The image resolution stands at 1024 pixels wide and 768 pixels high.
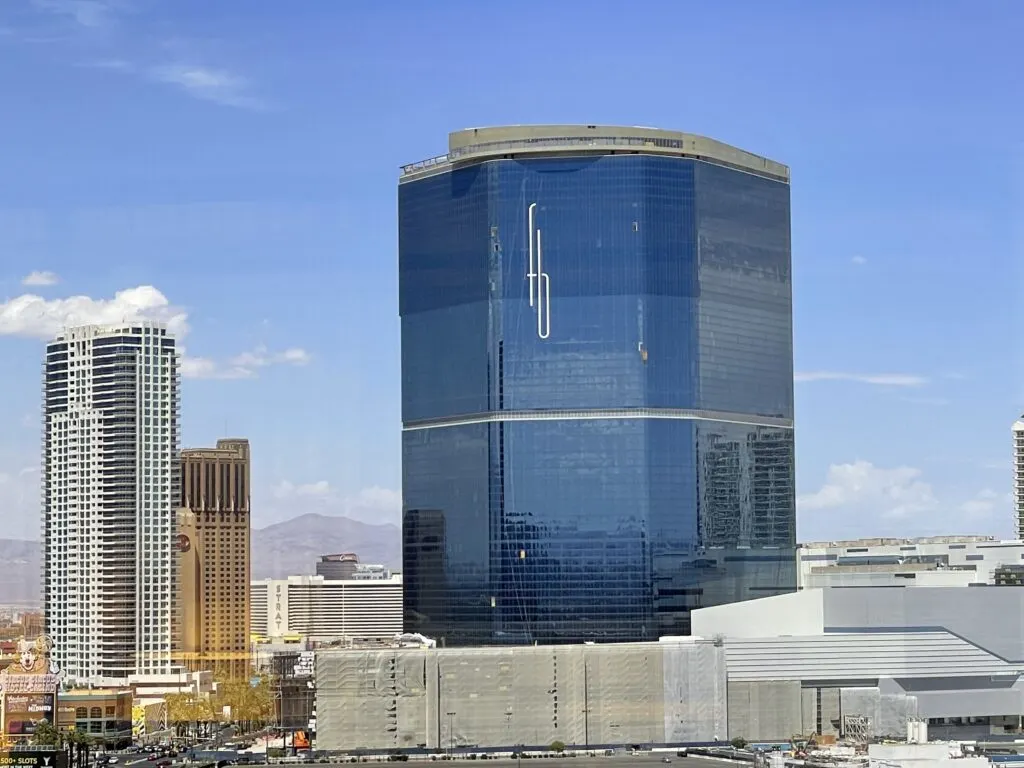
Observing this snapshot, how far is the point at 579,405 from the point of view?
603ft

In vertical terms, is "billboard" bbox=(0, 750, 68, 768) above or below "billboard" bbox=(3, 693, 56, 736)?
above

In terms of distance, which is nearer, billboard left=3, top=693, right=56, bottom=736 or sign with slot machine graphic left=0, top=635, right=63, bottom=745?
sign with slot machine graphic left=0, top=635, right=63, bottom=745

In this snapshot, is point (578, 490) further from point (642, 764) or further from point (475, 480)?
point (642, 764)

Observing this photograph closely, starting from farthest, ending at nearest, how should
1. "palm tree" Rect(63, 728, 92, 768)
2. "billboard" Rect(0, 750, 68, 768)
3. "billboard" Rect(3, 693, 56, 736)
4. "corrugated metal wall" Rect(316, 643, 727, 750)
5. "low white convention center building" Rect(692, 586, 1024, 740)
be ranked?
"billboard" Rect(3, 693, 56, 736) < "low white convention center building" Rect(692, 586, 1024, 740) < "palm tree" Rect(63, 728, 92, 768) < "corrugated metal wall" Rect(316, 643, 727, 750) < "billboard" Rect(0, 750, 68, 768)

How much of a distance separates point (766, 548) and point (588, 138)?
42.4 meters

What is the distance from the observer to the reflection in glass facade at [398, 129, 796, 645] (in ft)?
598

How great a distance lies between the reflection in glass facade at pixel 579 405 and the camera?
7180 inches

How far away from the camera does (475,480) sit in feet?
607

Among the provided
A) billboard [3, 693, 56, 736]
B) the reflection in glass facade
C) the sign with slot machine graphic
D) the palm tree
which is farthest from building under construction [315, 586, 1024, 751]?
billboard [3, 693, 56, 736]

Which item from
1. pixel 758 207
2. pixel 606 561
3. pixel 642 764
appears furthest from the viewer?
pixel 758 207

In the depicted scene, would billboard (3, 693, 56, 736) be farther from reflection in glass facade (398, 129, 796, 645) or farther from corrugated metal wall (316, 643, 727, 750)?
reflection in glass facade (398, 129, 796, 645)

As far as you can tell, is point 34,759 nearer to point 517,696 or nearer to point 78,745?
point 517,696

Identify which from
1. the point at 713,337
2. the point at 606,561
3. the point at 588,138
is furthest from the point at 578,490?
the point at 588,138

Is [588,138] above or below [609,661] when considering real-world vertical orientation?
above
